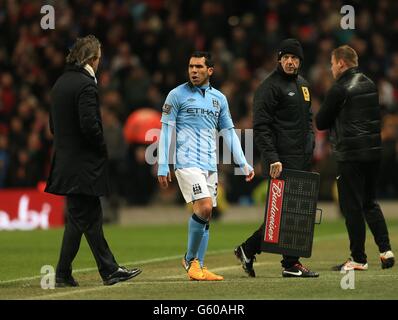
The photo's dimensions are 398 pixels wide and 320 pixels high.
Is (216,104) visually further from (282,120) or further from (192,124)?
(282,120)

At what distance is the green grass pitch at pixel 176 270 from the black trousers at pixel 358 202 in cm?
30

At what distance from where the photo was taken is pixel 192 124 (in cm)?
1209

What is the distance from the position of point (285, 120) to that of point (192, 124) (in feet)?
2.98

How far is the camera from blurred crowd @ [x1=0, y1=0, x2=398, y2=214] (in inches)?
979

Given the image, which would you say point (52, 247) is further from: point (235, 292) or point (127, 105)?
point (127, 105)

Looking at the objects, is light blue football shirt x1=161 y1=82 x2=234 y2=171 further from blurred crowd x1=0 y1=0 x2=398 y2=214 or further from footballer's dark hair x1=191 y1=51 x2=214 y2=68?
blurred crowd x1=0 y1=0 x2=398 y2=214

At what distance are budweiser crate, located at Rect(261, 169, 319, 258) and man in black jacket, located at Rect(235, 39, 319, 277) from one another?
0.36 ft

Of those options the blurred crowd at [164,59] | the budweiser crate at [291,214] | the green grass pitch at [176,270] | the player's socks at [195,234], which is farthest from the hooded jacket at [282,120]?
the blurred crowd at [164,59]

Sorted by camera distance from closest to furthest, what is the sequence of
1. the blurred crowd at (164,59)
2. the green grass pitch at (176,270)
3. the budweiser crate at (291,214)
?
1. the green grass pitch at (176,270)
2. the budweiser crate at (291,214)
3. the blurred crowd at (164,59)

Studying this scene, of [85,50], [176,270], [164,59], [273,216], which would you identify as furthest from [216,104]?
[164,59]

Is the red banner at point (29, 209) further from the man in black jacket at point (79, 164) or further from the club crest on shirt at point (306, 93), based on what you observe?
the man in black jacket at point (79, 164)

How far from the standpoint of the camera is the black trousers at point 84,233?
11.4m

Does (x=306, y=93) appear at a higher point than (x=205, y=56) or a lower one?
lower

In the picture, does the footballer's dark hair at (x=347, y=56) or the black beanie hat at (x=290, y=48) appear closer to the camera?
the black beanie hat at (x=290, y=48)
